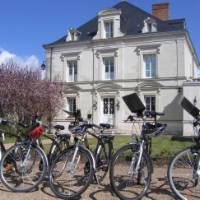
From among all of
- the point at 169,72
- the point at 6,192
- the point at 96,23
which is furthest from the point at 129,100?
the point at 96,23

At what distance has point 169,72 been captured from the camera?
26750 millimetres

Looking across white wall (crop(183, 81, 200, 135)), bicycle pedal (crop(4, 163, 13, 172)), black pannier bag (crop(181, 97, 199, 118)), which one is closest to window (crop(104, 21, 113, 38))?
white wall (crop(183, 81, 200, 135))

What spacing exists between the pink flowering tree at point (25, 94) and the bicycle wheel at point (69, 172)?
20.6 metres

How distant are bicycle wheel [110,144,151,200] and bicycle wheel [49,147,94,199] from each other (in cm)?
40

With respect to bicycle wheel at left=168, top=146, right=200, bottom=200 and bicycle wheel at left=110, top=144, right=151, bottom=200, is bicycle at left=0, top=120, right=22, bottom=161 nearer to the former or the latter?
bicycle wheel at left=110, top=144, right=151, bottom=200

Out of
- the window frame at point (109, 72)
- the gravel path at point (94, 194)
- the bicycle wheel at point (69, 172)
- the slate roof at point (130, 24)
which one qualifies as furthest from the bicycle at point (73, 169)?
the window frame at point (109, 72)

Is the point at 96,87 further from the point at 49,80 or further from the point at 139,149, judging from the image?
the point at 139,149

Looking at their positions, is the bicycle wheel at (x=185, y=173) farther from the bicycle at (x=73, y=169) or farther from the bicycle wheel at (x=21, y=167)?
the bicycle wheel at (x=21, y=167)

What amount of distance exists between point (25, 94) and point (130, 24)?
1079cm

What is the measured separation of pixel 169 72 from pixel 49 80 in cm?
1050

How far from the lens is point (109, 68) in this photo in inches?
1152

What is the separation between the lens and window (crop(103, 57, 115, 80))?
2909 cm

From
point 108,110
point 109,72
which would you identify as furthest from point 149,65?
point 108,110

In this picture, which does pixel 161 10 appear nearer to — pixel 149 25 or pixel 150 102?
pixel 149 25
